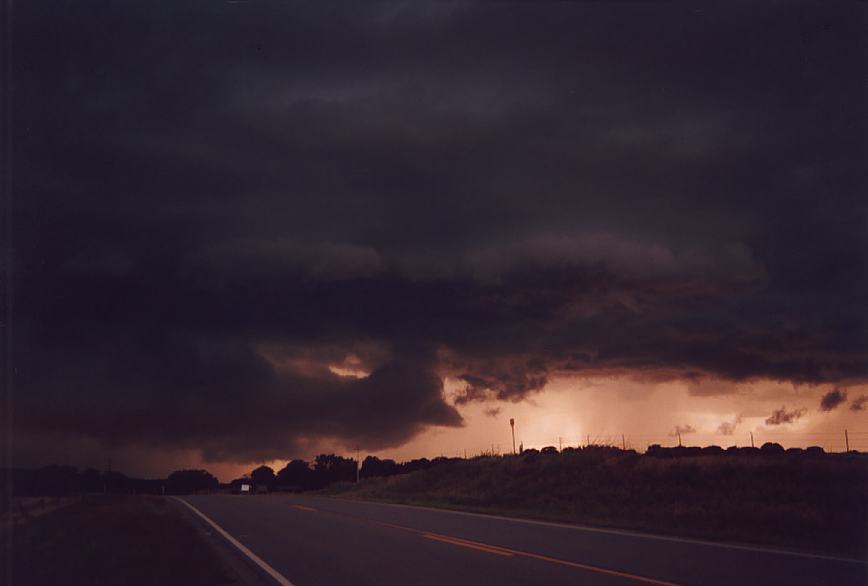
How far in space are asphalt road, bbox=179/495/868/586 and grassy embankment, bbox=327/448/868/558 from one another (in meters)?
2.45

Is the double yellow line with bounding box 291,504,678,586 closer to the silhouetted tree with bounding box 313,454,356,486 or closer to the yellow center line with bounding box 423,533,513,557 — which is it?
the yellow center line with bounding box 423,533,513,557

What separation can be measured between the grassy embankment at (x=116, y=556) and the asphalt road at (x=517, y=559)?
1.44 metres

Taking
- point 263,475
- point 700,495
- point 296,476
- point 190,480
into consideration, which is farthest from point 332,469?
point 700,495

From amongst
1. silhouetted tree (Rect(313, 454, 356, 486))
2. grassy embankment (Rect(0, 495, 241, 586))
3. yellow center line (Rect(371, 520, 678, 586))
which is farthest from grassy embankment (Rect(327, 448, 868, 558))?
silhouetted tree (Rect(313, 454, 356, 486))


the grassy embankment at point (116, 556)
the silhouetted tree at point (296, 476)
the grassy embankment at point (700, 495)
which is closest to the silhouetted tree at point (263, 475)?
the silhouetted tree at point (296, 476)

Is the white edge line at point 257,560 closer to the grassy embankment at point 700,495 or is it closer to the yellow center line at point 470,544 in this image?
the yellow center line at point 470,544

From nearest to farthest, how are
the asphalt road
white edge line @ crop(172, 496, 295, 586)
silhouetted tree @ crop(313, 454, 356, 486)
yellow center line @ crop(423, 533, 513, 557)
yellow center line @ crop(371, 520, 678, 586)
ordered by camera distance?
yellow center line @ crop(371, 520, 678, 586), the asphalt road, white edge line @ crop(172, 496, 295, 586), yellow center line @ crop(423, 533, 513, 557), silhouetted tree @ crop(313, 454, 356, 486)

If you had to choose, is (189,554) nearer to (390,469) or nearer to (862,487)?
(862,487)

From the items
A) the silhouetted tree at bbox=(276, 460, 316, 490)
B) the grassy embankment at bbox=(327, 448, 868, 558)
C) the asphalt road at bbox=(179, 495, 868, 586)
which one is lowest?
the asphalt road at bbox=(179, 495, 868, 586)

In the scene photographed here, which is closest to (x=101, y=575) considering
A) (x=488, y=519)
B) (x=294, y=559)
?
(x=294, y=559)

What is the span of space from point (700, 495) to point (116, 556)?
2221cm

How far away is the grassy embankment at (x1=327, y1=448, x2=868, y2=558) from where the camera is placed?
19.6 metres

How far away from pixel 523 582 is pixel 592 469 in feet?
101

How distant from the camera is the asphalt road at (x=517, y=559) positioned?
443 inches
